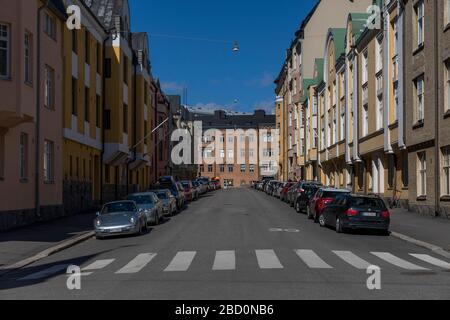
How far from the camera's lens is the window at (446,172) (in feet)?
91.4

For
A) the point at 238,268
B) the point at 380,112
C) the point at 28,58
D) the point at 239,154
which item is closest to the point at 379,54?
the point at 380,112

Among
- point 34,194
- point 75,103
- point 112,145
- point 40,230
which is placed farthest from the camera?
point 112,145

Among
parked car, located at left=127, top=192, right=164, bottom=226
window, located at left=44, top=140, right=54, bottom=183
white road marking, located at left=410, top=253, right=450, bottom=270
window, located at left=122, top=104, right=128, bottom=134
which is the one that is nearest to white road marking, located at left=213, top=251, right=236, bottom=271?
white road marking, located at left=410, top=253, right=450, bottom=270

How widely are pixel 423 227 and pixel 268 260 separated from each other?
37.6 feet

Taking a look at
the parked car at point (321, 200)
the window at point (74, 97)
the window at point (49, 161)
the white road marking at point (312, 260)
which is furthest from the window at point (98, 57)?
the white road marking at point (312, 260)

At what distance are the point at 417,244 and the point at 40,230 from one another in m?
13.5

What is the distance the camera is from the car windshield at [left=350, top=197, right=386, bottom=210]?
78.3 feet

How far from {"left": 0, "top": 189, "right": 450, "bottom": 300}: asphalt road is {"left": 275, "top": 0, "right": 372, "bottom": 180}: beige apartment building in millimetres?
50403

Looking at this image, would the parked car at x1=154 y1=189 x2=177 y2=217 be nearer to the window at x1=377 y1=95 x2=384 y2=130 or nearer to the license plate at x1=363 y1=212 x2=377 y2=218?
the window at x1=377 y1=95 x2=384 y2=130

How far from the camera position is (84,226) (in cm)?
2805

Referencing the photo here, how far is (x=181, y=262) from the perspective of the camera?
1548 cm
